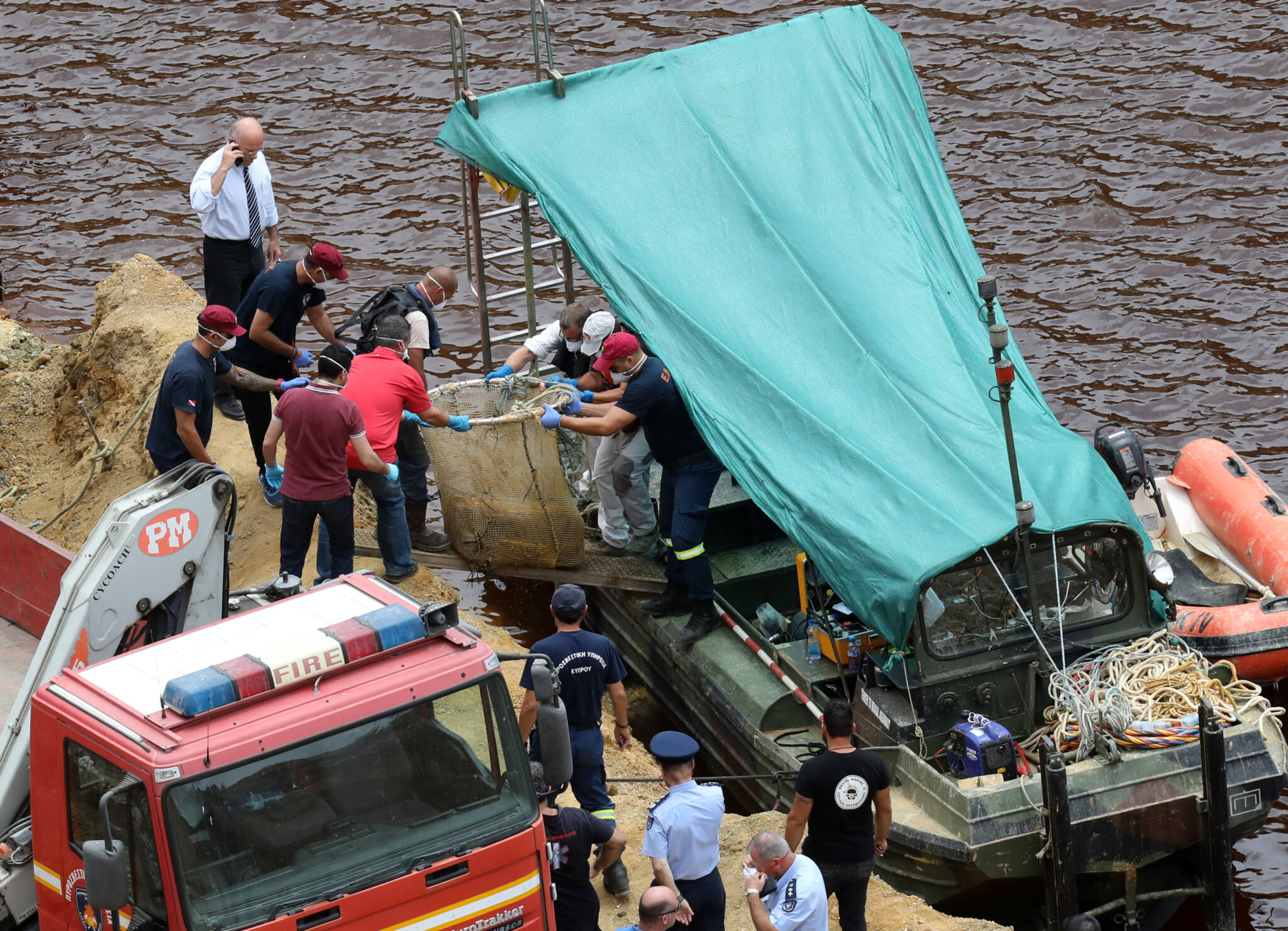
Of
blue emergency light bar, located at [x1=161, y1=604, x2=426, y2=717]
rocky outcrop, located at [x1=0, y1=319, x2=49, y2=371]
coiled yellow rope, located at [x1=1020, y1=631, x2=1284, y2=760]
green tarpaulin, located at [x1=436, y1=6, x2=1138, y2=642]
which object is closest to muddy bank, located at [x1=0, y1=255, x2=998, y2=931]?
rocky outcrop, located at [x1=0, y1=319, x2=49, y2=371]

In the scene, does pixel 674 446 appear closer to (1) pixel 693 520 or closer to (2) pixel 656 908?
(1) pixel 693 520

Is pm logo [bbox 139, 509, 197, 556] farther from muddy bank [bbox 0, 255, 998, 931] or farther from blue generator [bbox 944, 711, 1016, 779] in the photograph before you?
blue generator [bbox 944, 711, 1016, 779]

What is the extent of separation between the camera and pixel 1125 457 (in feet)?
34.6

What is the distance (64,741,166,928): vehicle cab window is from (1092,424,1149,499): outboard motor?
7.24 m

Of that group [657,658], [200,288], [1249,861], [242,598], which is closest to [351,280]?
[200,288]

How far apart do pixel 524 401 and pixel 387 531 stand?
136cm

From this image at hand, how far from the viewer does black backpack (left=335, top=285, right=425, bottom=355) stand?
406 inches

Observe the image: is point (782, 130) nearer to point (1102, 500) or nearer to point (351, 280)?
point (1102, 500)

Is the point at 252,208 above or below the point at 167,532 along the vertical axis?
above

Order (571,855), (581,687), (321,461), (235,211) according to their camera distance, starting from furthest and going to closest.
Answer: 1. (235,211)
2. (321,461)
3. (581,687)
4. (571,855)

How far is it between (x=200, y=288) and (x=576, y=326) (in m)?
Answer: 8.14

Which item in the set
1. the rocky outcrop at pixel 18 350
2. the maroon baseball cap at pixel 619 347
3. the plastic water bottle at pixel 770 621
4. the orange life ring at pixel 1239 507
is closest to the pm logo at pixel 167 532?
the maroon baseball cap at pixel 619 347

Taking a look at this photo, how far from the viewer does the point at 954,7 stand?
20.0m

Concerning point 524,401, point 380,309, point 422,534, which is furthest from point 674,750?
point 380,309
